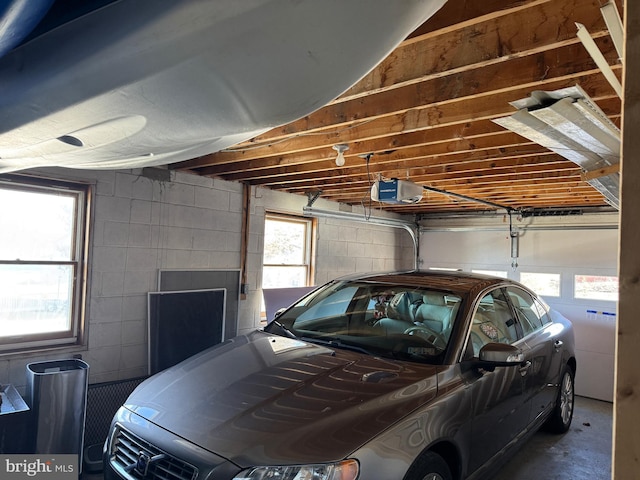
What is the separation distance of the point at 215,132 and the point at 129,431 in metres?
1.46

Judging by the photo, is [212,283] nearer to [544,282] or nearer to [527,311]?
[527,311]

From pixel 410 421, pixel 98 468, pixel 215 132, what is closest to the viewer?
pixel 215 132

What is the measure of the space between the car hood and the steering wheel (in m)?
0.22

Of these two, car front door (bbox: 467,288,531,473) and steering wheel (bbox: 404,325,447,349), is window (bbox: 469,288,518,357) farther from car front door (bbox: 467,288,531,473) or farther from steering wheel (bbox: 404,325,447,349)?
steering wheel (bbox: 404,325,447,349)

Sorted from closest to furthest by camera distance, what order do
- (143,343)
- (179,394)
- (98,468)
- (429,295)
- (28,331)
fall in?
(179,394)
(429,295)
(98,468)
(28,331)
(143,343)

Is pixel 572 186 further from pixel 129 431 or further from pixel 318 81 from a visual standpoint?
pixel 129 431

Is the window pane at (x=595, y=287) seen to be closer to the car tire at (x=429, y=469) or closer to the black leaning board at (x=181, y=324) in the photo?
the car tire at (x=429, y=469)

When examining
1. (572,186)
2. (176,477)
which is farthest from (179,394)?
(572,186)

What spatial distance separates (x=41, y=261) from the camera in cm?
342

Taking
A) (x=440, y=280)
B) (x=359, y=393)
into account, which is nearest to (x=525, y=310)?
(x=440, y=280)

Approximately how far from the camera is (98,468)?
3.15m

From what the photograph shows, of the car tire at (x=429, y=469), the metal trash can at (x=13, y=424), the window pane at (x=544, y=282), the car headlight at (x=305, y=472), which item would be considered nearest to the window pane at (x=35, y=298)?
the metal trash can at (x=13, y=424)

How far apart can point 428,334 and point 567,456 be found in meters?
2.16

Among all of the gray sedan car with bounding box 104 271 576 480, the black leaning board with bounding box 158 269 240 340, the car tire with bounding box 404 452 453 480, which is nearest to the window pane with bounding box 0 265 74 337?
the black leaning board with bounding box 158 269 240 340
